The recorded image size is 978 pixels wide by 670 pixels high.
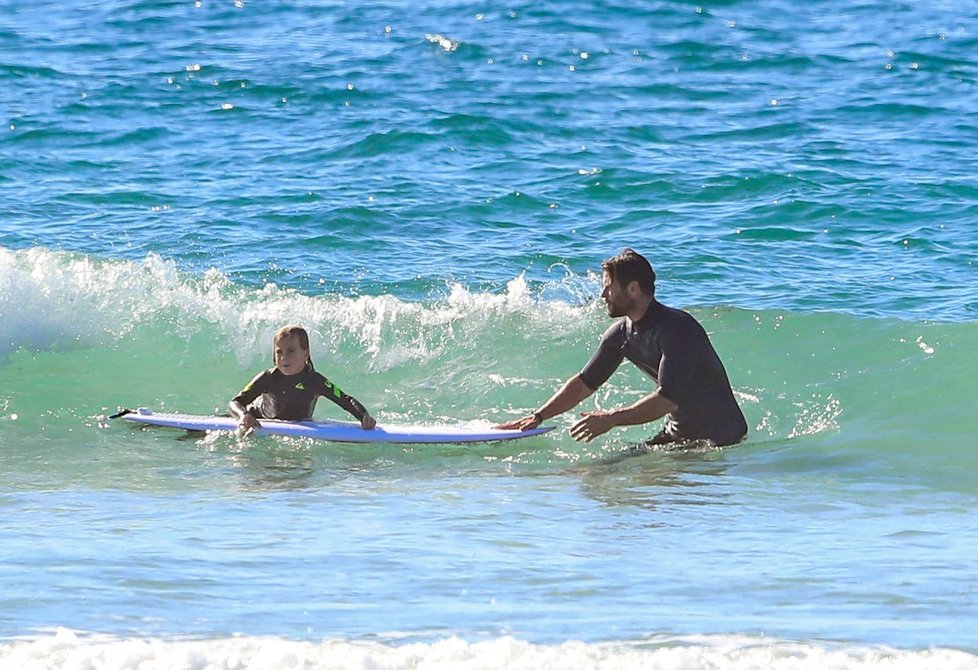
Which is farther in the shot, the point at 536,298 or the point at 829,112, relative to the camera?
the point at 829,112

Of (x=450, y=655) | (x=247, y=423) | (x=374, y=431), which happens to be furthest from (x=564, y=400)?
(x=450, y=655)

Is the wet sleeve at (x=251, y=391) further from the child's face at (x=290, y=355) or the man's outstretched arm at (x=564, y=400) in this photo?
the man's outstretched arm at (x=564, y=400)

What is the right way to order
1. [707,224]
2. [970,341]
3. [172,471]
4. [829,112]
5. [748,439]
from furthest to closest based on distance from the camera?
1. [829,112]
2. [707,224]
3. [970,341]
4. [748,439]
5. [172,471]

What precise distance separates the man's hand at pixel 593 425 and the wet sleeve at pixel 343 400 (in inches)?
60.8

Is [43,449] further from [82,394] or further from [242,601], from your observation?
[242,601]

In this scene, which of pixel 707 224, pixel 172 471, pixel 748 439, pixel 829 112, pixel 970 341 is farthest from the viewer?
pixel 829 112

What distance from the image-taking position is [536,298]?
1269 cm

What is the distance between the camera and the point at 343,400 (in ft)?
30.0

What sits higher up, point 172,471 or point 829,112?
point 829,112

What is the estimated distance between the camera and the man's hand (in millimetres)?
7969

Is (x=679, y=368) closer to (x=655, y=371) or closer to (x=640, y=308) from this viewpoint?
(x=655, y=371)

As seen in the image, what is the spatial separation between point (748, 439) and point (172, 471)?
11.3 feet

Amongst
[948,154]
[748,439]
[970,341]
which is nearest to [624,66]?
[948,154]

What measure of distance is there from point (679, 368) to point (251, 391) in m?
2.74
